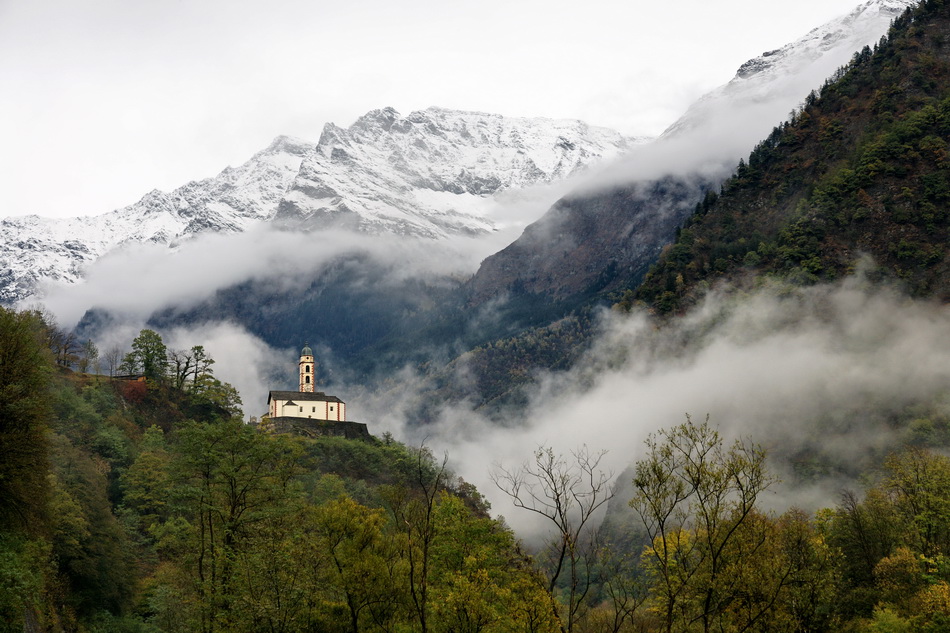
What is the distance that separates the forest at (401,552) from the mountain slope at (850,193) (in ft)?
289

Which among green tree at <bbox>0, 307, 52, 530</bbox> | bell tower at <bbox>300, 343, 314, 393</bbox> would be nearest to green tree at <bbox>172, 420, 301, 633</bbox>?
green tree at <bbox>0, 307, 52, 530</bbox>

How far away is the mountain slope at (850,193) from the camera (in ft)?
467

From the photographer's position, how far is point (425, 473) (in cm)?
12619

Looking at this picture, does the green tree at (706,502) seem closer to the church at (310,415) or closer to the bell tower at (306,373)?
the church at (310,415)

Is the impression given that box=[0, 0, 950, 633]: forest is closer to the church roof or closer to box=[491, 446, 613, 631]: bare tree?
box=[491, 446, 613, 631]: bare tree

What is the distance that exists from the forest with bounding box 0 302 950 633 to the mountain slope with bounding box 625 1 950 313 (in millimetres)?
88092

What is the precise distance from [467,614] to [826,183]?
142294 millimetres

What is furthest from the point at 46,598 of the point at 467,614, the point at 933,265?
the point at 933,265

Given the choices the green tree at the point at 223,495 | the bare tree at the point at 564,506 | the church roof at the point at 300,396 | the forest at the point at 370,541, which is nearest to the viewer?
the bare tree at the point at 564,506

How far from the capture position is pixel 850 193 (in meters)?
152

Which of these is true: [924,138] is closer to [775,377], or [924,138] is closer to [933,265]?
[933,265]

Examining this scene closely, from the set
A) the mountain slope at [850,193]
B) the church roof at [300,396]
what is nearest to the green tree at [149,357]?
the church roof at [300,396]

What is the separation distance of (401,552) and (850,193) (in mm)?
134530

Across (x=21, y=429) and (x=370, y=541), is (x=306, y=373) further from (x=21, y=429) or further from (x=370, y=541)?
(x=21, y=429)
